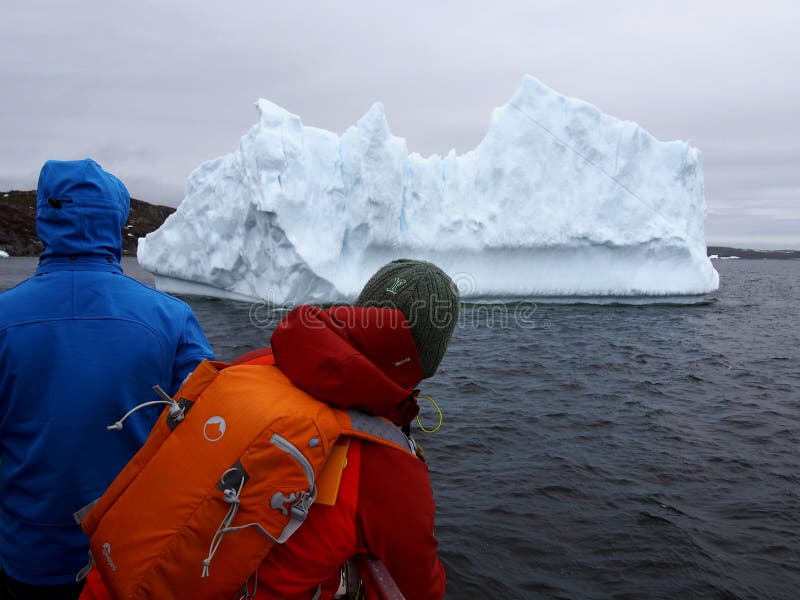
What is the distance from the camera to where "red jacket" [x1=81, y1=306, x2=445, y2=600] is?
1.28 meters

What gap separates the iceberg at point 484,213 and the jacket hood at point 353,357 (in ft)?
52.8

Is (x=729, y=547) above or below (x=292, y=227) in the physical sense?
below

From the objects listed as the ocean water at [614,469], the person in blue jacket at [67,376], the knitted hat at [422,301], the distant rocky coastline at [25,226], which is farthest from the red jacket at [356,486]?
the distant rocky coastline at [25,226]

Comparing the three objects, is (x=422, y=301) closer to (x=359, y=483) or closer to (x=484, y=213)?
(x=359, y=483)

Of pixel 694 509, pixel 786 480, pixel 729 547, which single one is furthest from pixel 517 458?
pixel 786 480

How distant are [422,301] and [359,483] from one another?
0.50 m

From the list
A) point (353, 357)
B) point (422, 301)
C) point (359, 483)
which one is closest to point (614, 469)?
point (422, 301)

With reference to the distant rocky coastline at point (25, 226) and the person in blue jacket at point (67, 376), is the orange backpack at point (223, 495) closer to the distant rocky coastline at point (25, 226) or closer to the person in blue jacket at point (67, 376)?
the person in blue jacket at point (67, 376)

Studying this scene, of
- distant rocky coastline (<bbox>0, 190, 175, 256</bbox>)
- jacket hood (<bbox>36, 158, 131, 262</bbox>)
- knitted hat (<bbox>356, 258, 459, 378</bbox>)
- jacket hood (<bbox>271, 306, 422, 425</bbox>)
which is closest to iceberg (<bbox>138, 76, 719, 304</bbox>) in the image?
jacket hood (<bbox>36, 158, 131, 262</bbox>)

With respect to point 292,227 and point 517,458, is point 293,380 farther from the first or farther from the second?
point 292,227

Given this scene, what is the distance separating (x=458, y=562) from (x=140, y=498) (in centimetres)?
395

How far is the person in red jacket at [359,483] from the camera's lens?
128cm

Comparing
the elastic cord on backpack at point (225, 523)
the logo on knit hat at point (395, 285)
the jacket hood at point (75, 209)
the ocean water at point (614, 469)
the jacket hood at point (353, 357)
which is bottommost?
the ocean water at point (614, 469)

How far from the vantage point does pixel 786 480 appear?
6188mm
